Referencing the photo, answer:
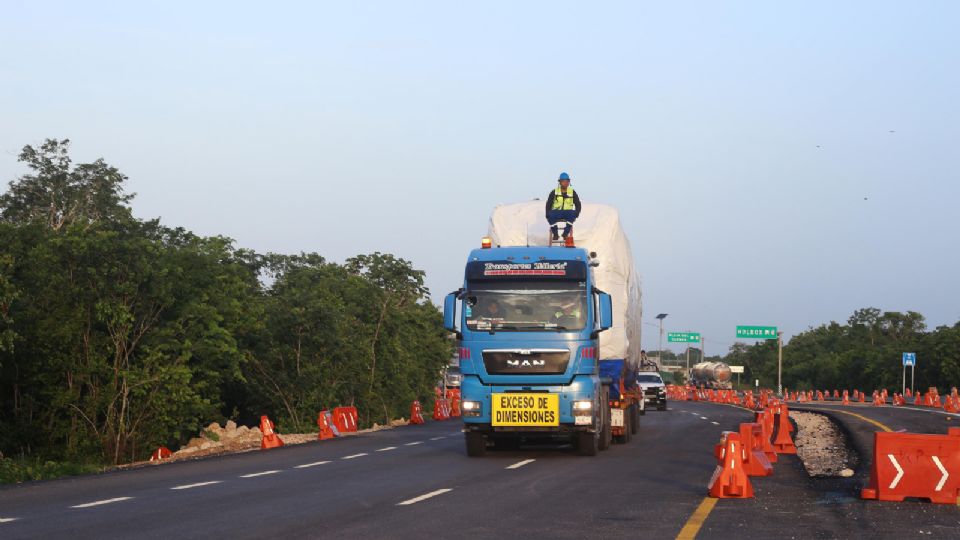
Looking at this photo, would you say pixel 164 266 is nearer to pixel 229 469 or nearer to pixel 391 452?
pixel 391 452

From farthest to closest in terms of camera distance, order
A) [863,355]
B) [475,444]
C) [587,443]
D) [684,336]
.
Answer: [684,336] → [863,355] → [475,444] → [587,443]

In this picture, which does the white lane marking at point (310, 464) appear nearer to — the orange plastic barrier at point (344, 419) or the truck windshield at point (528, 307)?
the truck windshield at point (528, 307)

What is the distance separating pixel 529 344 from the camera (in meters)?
22.6

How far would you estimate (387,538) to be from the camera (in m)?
11.4

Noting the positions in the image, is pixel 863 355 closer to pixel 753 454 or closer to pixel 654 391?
pixel 654 391

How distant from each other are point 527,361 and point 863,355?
98.8 meters

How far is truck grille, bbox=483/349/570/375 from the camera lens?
22.5 m

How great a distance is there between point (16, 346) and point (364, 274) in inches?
1137

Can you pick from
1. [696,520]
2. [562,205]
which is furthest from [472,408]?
[696,520]

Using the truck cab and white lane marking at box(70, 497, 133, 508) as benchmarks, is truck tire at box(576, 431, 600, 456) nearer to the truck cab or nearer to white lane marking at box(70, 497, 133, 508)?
the truck cab

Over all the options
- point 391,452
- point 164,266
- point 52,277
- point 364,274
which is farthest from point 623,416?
point 364,274

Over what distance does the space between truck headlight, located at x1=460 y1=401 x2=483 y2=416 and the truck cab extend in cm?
2

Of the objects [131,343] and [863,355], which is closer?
[131,343]

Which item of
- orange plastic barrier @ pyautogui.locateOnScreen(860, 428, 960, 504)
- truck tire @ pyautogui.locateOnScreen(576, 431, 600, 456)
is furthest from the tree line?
orange plastic barrier @ pyautogui.locateOnScreen(860, 428, 960, 504)
